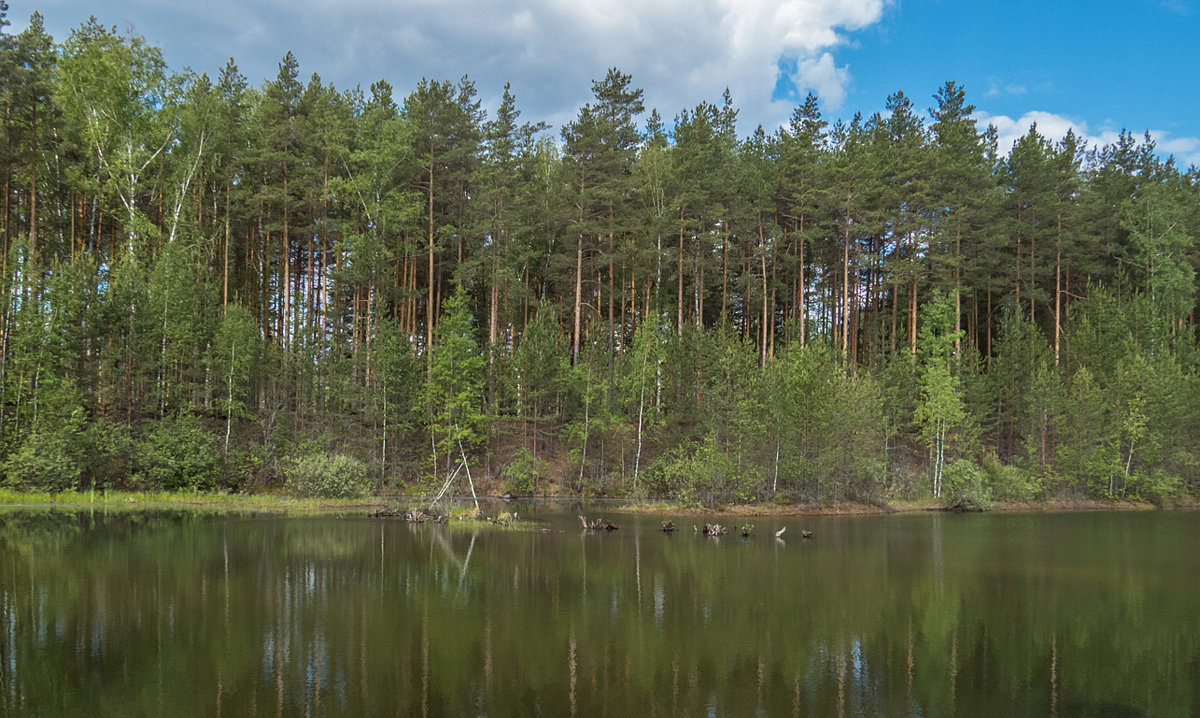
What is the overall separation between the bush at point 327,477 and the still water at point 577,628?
41.9ft

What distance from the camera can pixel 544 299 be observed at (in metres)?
55.9

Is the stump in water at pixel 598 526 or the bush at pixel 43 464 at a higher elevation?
the bush at pixel 43 464

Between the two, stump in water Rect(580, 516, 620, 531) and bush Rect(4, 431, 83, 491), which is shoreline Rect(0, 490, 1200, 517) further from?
stump in water Rect(580, 516, 620, 531)

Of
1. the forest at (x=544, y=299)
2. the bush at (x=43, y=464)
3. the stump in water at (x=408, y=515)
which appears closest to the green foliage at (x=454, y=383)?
the forest at (x=544, y=299)

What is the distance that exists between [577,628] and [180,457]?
35755 mm

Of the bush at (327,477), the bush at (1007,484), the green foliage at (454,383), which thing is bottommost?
the bush at (1007,484)

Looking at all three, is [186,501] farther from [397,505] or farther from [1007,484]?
[1007,484]

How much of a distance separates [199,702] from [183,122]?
164 feet

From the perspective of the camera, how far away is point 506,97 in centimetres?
6081

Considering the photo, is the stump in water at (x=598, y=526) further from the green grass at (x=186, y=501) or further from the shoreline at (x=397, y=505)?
the green grass at (x=186, y=501)

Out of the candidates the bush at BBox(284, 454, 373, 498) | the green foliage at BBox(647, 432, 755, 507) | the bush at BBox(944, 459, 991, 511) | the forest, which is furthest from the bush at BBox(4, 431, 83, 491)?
the bush at BBox(944, 459, 991, 511)

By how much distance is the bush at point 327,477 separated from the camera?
40.8m

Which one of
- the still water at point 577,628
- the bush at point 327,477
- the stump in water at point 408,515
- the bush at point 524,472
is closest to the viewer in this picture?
the still water at point 577,628

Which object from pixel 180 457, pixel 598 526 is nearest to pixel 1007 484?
pixel 598 526
